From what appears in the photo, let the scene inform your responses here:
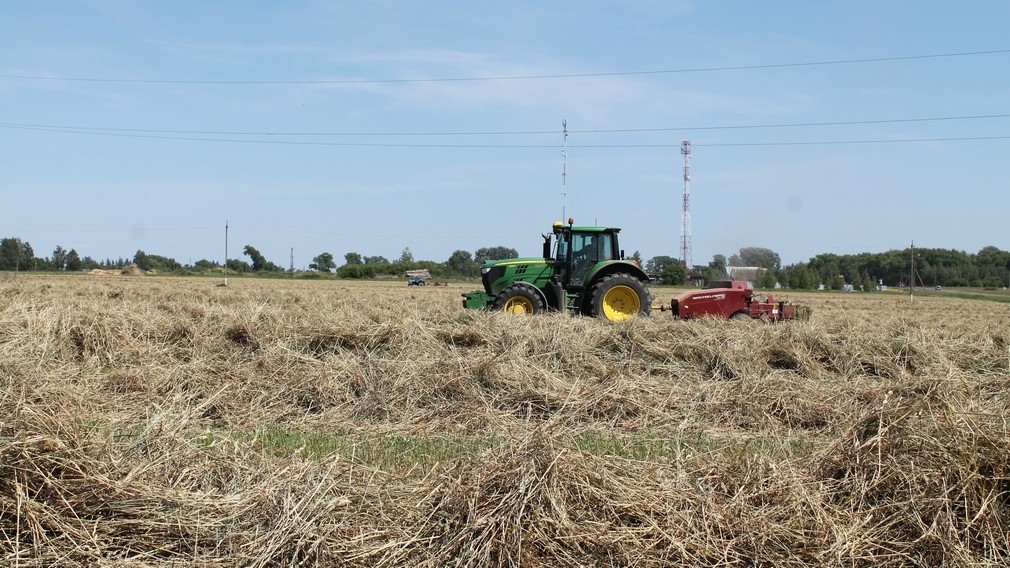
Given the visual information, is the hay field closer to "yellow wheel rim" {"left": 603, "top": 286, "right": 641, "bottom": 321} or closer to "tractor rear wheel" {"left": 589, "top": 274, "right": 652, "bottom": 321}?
"tractor rear wheel" {"left": 589, "top": 274, "right": 652, "bottom": 321}

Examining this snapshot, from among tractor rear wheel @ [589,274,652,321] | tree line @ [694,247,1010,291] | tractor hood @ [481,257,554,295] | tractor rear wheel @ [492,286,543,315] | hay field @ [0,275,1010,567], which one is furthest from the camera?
tree line @ [694,247,1010,291]

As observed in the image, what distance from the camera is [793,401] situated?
23.2 feet

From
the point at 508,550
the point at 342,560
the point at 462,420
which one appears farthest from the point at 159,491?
the point at 462,420

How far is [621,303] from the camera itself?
1483 centimetres

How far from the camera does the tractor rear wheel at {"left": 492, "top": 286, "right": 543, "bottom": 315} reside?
45.5 ft

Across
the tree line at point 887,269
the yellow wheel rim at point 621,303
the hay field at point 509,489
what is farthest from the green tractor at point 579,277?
the tree line at point 887,269

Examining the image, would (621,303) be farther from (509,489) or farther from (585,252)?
(509,489)

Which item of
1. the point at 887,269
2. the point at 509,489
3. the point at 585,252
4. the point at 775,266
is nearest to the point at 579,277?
the point at 585,252

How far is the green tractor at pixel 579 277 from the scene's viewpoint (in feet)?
47.8

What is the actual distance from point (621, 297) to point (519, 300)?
212cm

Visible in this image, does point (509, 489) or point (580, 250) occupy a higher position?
point (580, 250)

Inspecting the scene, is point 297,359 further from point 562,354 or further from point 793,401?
point 793,401

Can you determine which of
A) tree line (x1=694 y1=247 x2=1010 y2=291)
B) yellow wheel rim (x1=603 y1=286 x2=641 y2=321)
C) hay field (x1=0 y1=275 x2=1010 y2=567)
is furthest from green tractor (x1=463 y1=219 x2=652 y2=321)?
tree line (x1=694 y1=247 x2=1010 y2=291)

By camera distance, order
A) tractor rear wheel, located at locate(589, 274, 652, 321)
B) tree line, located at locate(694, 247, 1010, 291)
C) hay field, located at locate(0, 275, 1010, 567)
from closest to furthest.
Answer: hay field, located at locate(0, 275, 1010, 567), tractor rear wheel, located at locate(589, 274, 652, 321), tree line, located at locate(694, 247, 1010, 291)
